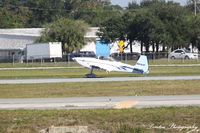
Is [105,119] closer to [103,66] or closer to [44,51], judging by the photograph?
[103,66]

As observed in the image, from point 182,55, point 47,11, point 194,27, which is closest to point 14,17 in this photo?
point 47,11

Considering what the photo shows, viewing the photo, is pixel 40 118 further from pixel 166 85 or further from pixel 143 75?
pixel 143 75

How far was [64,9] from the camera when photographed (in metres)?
163

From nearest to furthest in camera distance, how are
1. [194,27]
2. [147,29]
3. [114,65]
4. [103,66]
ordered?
1. [114,65]
2. [103,66]
3. [147,29]
4. [194,27]

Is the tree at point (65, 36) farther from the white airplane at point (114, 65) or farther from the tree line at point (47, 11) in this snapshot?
the tree line at point (47, 11)

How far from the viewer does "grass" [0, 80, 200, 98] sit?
96.6 feet

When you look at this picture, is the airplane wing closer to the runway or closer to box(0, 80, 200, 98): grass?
box(0, 80, 200, 98): grass

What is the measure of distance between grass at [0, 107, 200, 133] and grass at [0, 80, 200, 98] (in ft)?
29.3

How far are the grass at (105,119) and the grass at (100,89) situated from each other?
352 inches

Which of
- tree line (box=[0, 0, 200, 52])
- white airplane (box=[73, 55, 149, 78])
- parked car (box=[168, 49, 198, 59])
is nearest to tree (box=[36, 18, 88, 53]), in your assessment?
tree line (box=[0, 0, 200, 52])

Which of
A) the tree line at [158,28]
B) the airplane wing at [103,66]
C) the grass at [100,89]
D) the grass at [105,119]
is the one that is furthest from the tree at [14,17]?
the grass at [105,119]

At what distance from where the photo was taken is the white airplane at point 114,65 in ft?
148

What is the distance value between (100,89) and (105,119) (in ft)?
46.7

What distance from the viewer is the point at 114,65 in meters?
45.5
